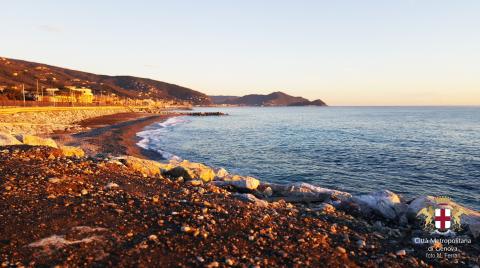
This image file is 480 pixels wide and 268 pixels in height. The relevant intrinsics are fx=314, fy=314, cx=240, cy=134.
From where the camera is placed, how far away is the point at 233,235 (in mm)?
7500

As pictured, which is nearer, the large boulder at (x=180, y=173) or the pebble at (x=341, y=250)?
the pebble at (x=341, y=250)

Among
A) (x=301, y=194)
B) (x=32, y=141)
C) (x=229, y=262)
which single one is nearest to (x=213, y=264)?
(x=229, y=262)

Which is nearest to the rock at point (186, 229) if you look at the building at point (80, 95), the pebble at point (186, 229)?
the pebble at point (186, 229)

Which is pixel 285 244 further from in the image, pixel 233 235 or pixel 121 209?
pixel 121 209

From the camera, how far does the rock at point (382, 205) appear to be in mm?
12297

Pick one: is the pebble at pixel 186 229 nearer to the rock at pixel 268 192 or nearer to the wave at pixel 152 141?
the rock at pixel 268 192

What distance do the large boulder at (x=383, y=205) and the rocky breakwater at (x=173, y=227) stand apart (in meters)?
0.04

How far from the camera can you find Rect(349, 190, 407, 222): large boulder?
40.3ft

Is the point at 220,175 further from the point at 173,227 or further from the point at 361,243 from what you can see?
the point at 361,243

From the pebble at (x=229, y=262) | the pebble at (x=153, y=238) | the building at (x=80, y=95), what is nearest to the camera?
the pebble at (x=229, y=262)

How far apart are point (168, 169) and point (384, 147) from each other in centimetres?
3340

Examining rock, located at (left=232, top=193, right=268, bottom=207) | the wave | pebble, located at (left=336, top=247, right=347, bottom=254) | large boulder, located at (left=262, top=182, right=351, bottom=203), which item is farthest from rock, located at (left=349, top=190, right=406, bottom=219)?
the wave

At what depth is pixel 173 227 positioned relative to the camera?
7.61 meters

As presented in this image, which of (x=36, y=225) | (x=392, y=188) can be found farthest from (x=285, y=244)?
(x=392, y=188)
